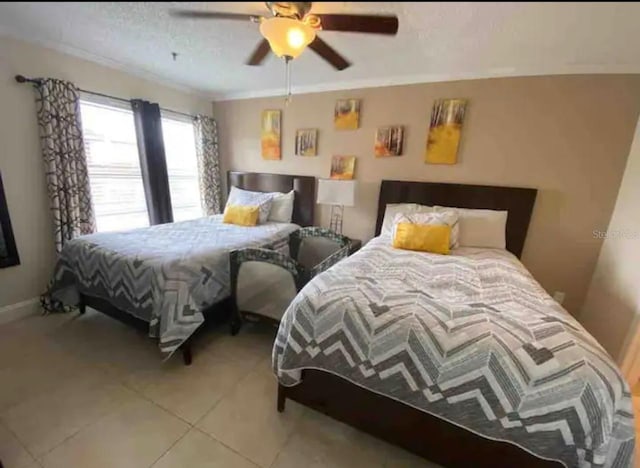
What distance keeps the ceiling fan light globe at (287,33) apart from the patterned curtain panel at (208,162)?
257cm

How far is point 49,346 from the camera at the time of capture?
1996 mm

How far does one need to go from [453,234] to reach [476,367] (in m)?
1.45

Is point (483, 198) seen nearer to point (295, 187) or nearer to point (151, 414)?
point (295, 187)

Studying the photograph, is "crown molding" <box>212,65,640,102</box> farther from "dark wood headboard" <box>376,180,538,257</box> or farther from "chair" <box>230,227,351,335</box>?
"chair" <box>230,227,351,335</box>

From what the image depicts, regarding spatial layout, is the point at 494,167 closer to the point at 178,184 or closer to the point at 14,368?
the point at 178,184

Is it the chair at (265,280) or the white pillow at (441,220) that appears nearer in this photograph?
the chair at (265,280)

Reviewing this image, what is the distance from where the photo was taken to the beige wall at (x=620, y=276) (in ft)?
6.30

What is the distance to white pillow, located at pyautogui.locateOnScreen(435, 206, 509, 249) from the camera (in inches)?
95.1

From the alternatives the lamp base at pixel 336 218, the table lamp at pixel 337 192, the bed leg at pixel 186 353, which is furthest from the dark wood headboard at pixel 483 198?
the bed leg at pixel 186 353

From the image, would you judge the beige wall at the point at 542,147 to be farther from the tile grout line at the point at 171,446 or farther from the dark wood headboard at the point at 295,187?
the tile grout line at the point at 171,446

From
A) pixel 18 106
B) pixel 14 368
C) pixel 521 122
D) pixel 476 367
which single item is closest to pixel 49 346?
pixel 14 368

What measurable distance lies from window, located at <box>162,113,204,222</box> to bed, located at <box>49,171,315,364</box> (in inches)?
41.8

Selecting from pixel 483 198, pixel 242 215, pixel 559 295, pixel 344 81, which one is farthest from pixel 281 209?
pixel 559 295

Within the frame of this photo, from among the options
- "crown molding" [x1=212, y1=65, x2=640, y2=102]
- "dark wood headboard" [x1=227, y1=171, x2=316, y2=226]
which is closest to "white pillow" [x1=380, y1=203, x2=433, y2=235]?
"dark wood headboard" [x1=227, y1=171, x2=316, y2=226]
